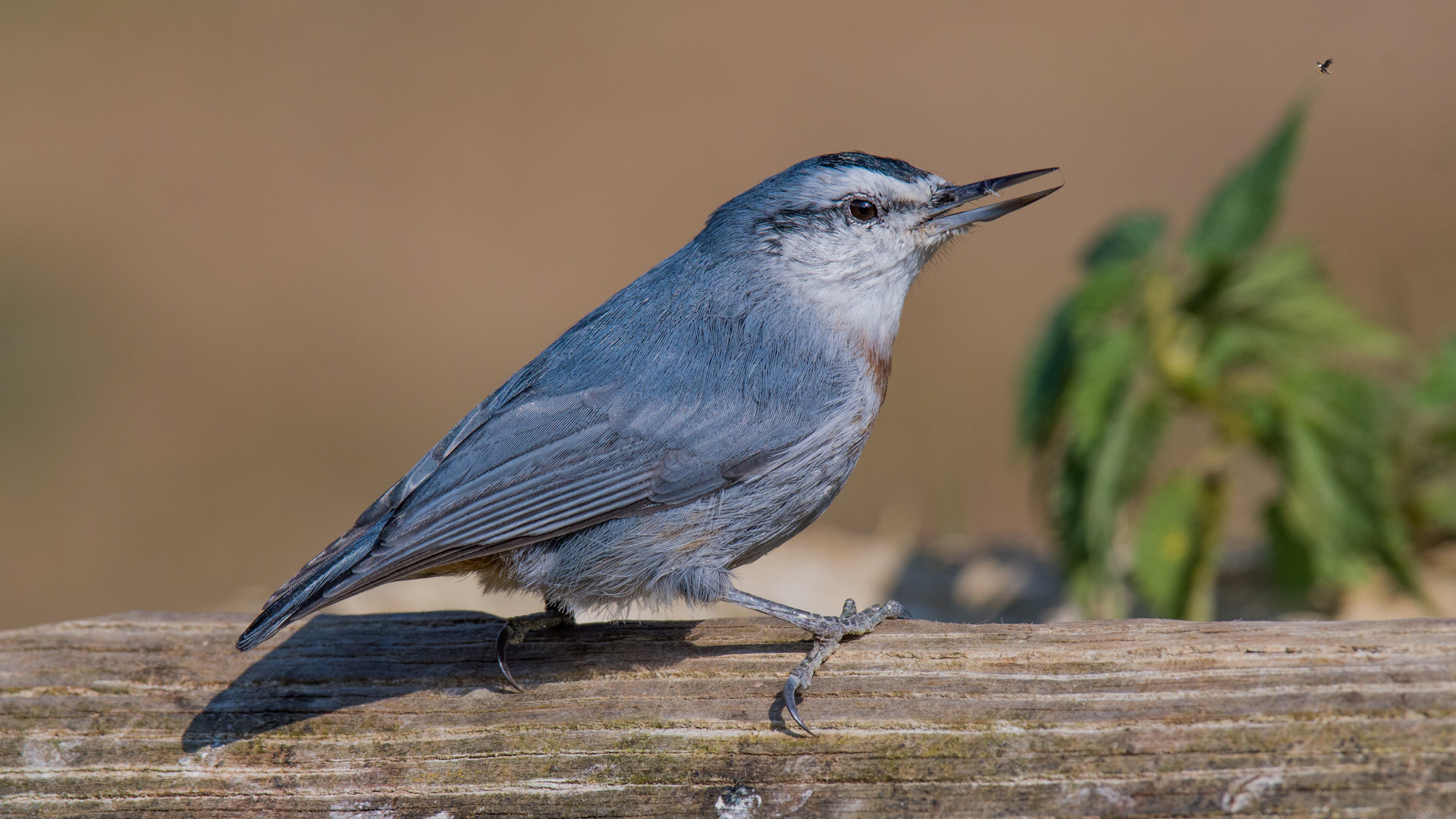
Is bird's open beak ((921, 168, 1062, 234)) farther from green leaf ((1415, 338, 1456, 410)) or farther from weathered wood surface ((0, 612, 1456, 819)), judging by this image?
green leaf ((1415, 338, 1456, 410))

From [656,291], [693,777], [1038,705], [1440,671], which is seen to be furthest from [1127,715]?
[656,291]

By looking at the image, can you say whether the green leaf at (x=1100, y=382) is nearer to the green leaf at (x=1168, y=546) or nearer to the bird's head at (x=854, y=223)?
the green leaf at (x=1168, y=546)

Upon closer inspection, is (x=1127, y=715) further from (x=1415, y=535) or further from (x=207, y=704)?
(x=1415, y=535)

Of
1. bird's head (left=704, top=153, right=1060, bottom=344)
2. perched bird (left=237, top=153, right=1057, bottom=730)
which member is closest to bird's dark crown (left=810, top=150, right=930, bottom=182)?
bird's head (left=704, top=153, right=1060, bottom=344)

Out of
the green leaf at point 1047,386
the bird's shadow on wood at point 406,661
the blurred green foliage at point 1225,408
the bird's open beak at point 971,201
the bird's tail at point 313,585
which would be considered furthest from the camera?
the green leaf at point 1047,386

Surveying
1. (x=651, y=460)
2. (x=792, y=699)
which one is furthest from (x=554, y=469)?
(x=792, y=699)

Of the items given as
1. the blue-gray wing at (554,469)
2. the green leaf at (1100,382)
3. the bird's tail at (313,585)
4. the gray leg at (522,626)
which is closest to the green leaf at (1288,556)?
the green leaf at (1100,382)

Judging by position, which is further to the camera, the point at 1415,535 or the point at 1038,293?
the point at 1038,293
